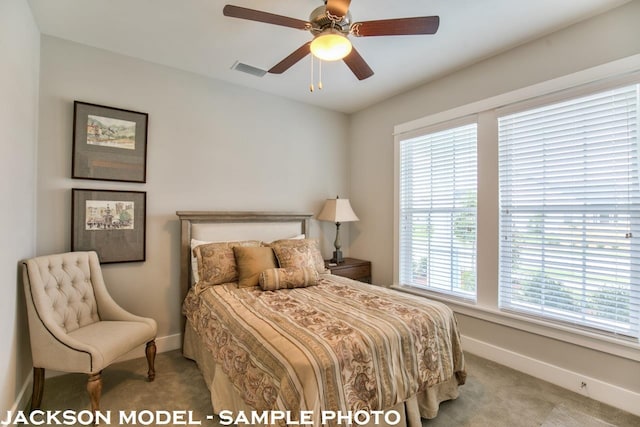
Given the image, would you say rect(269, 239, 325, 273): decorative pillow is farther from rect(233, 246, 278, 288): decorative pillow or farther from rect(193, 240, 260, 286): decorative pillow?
rect(193, 240, 260, 286): decorative pillow

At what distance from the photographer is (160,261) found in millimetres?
2896

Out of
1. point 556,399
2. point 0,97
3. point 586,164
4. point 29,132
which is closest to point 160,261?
point 29,132

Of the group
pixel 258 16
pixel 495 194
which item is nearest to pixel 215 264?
pixel 258 16

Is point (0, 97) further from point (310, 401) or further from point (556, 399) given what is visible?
point (556, 399)

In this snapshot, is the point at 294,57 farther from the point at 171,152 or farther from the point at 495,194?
the point at 495,194

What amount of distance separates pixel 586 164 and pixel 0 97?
3776 mm

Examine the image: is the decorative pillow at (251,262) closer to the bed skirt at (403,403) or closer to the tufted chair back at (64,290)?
the bed skirt at (403,403)

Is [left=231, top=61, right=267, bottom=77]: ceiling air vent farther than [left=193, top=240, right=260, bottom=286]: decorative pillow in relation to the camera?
Yes

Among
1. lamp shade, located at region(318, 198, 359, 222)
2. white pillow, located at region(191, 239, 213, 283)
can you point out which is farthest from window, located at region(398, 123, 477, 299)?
white pillow, located at region(191, 239, 213, 283)

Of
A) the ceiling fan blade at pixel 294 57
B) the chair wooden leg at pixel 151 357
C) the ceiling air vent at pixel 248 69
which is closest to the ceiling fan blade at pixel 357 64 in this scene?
the ceiling fan blade at pixel 294 57

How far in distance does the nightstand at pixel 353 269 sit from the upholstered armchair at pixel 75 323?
2.00 metres

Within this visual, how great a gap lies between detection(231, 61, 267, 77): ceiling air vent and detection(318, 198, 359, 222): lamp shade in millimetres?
1684

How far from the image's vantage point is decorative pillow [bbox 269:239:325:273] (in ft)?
8.95

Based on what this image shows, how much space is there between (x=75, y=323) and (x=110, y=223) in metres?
0.85
